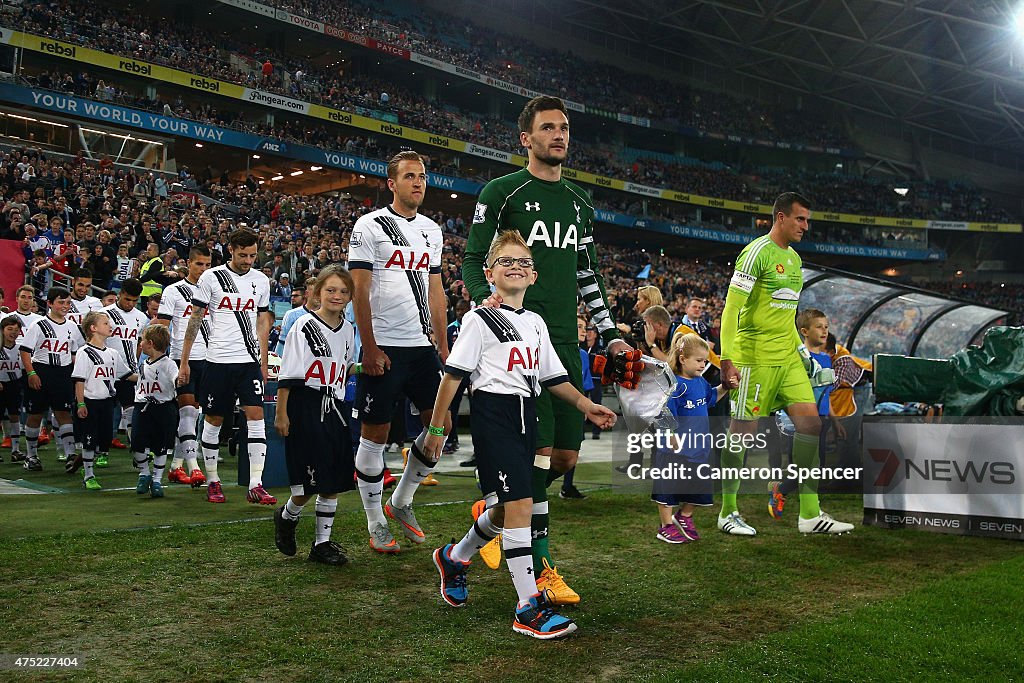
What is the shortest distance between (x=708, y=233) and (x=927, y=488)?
45493mm

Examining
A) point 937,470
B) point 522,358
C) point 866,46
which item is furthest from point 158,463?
point 866,46

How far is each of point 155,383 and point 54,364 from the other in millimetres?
2993

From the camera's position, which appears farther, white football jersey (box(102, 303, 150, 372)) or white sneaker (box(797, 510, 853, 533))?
white football jersey (box(102, 303, 150, 372))

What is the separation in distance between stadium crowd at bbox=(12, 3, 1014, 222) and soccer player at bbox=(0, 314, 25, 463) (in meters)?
21.0

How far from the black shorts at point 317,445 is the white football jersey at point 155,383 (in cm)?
314

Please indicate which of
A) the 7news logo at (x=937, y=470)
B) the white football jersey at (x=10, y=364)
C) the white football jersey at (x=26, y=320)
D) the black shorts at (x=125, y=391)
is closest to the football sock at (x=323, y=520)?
the 7news logo at (x=937, y=470)

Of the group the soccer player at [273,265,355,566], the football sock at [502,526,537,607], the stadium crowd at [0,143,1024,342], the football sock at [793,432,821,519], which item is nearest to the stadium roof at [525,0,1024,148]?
the stadium crowd at [0,143,1024,342]

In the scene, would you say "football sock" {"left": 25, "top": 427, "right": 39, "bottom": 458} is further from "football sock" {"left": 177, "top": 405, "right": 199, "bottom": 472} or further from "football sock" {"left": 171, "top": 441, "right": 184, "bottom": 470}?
"football sock" {"left": 177, "top": 405, "right": 199, "bottom": 472}

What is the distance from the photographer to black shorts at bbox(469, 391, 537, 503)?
3.60m

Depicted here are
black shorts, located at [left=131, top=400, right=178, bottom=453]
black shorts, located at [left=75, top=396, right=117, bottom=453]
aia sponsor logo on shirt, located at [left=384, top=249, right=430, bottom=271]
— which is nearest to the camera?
aia sponsor logo on shirt, located at [left=384, top=249, right=430, bottom=271]

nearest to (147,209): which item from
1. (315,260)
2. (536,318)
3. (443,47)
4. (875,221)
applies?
(315,260)

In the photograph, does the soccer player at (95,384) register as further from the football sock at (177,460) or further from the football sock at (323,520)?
the football sock at (323,520)

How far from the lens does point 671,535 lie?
549cm

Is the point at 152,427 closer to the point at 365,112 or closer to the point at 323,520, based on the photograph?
the point at 323,520
